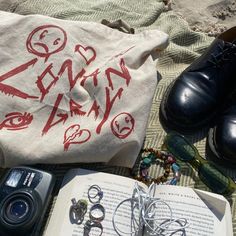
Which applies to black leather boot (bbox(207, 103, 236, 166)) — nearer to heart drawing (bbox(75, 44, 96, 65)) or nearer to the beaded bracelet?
the beaded bracelet

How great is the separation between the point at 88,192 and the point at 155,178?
17 cm

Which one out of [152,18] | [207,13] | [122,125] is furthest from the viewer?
[207,13]

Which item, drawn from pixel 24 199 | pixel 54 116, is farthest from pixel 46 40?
pixel 24 199

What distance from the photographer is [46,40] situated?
83 cm

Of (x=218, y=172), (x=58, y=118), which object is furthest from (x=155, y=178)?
(x=58, y=118)

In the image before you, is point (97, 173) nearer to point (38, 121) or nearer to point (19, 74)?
point (38, 121)

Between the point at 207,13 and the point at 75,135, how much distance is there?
0.75m

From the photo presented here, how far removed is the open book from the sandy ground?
2.07ft

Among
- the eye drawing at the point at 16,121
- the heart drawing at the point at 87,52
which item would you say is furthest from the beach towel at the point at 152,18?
the eye drawing at the point at 16,121

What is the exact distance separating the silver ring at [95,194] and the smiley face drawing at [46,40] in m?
0.29

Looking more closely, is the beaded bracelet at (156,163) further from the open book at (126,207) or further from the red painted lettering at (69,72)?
the red painted lettering at (69,72)

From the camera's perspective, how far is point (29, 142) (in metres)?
0.72

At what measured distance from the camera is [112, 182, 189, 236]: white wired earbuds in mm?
656

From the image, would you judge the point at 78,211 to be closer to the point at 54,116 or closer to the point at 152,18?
the point at 54,116
